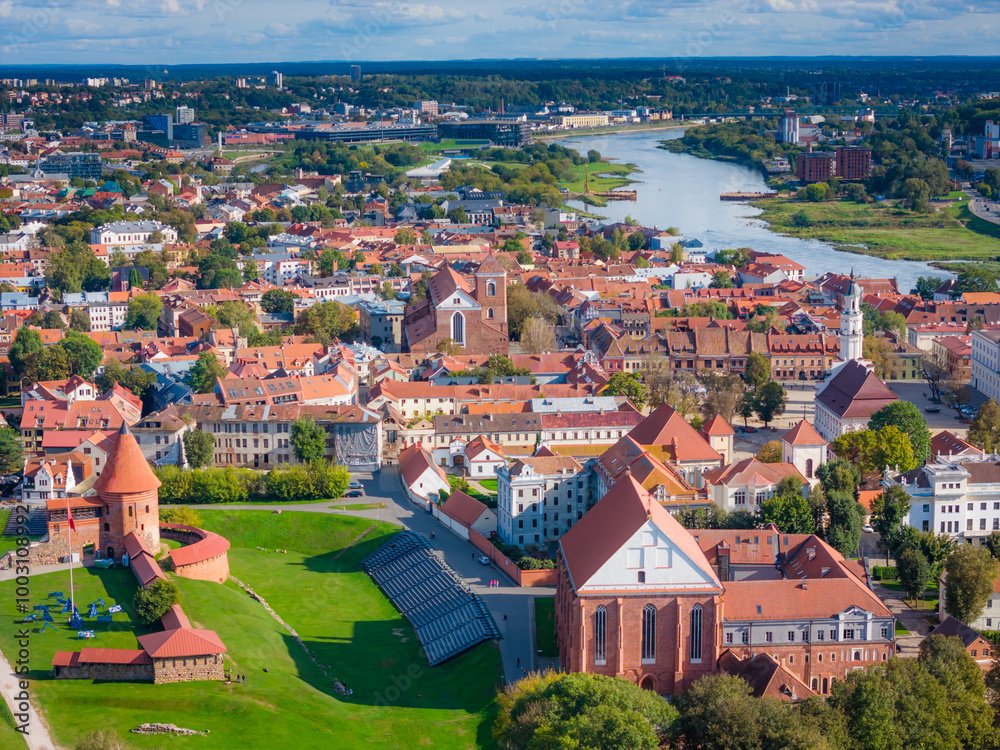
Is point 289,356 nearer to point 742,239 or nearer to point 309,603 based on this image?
point 309,603

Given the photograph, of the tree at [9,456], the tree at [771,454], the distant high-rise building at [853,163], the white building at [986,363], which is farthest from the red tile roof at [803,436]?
the distant high-rise building at [853,163]

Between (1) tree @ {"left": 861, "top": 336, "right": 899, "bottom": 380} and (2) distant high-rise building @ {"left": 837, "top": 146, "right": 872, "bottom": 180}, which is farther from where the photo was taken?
(2) distant high-rise building @ {"left": 837, "top": 146, "right": 872, "bottom": 180}

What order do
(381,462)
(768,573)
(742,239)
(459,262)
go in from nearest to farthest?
(768,573), (381,462), (459,262), (742,239)

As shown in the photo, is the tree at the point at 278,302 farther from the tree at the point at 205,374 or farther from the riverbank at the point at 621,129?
the riverbank at the point at 621,129

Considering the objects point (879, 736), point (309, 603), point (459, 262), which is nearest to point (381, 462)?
point (309, 603)

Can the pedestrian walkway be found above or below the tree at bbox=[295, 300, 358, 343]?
below

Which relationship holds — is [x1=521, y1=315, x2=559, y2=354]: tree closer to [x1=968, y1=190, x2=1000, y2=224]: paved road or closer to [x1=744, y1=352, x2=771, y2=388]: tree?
[x1=744, y1=352, x2=771, y2=388]: tree

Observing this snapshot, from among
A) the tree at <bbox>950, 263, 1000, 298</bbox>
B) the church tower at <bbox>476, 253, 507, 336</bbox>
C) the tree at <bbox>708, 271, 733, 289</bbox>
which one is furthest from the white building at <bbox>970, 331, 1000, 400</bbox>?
the tree at <bbox>708, 271, 733, 289</bbox>
